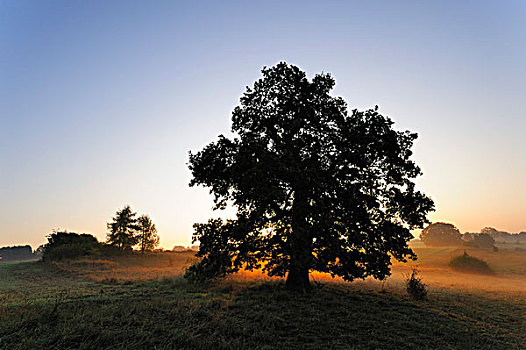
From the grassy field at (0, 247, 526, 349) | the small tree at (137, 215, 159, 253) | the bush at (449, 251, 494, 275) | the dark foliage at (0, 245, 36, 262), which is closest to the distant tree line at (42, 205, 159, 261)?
the small tree at (137, 215, 159, 253)

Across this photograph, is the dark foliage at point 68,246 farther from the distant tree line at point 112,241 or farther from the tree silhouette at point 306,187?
the tree silhouette at point 306,187

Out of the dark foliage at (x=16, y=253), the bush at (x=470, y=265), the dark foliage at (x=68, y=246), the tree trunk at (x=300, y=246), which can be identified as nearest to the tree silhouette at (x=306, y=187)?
the tree trunk at (x=300, y=246)

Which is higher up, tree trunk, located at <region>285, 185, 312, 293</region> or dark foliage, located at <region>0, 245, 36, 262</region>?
tree trunk, located at <region>285, 185, 312, 293</region>

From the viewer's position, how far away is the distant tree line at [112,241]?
48.3 m

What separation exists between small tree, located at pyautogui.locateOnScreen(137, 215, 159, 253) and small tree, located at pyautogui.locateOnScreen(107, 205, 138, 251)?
4.79 feet

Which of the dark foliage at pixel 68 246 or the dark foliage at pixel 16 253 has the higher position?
the dark foliage at pixel 68 246

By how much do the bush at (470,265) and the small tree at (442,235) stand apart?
236 ft

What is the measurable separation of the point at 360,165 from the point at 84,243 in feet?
171

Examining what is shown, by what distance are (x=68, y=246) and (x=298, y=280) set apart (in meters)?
46.1

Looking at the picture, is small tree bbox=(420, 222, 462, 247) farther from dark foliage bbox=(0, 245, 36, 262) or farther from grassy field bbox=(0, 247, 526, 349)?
dark foliage bbox=(0, 245, 36, 262)

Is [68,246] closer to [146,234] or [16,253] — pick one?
[146,234]

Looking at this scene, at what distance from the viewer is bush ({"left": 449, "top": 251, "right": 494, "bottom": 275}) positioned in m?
55.1

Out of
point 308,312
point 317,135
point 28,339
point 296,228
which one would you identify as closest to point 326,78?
point 317,135

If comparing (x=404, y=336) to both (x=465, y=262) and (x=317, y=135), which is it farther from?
(x=465, y=262)
